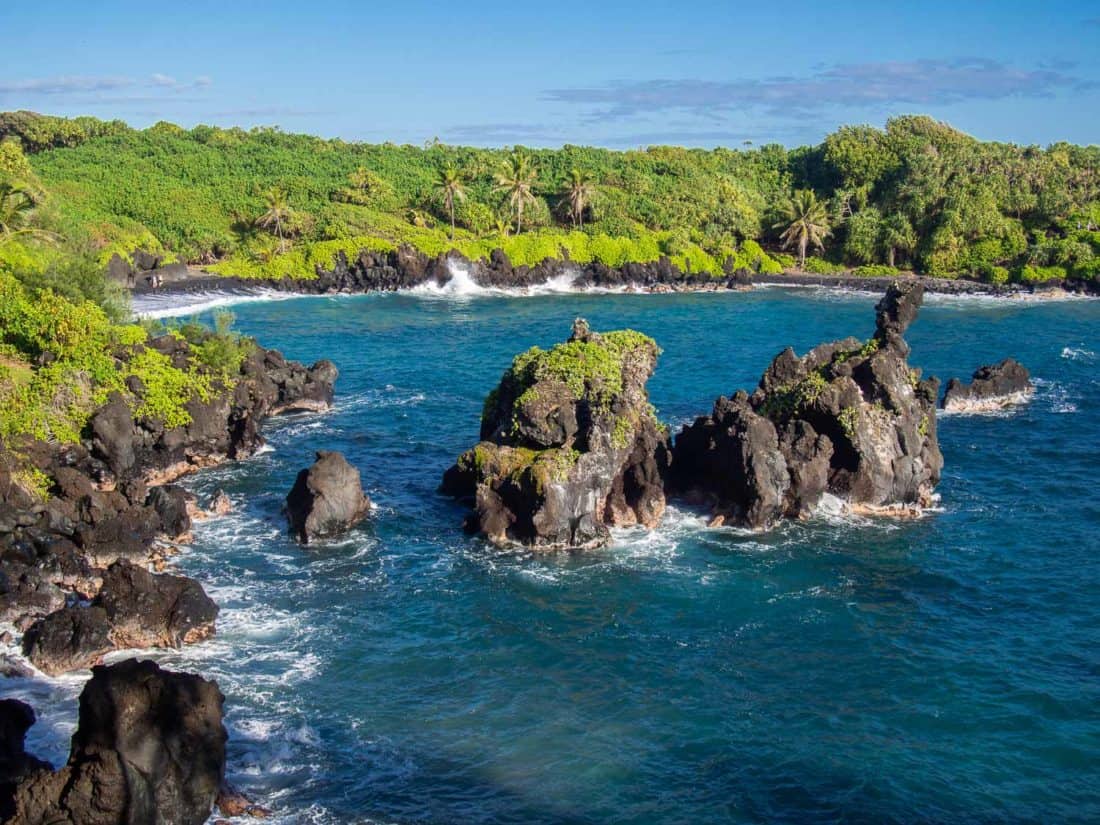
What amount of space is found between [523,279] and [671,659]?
9277 centimetres

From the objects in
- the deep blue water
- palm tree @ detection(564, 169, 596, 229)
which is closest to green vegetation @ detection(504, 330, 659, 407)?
the deep blue water

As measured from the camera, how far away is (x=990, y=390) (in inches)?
2534

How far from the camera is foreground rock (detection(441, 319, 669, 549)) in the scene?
4197 cm

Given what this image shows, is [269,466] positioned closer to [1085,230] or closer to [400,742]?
[400,742]

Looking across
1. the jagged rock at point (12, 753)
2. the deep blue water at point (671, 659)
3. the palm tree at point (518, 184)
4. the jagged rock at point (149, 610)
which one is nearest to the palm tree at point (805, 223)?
the palm tree at point (518, 184)

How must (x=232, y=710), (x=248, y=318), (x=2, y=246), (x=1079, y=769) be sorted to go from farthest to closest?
(x=248, y=318) → (x=2, y=246) → (x=232, y=710) → (x=1079, y=769)

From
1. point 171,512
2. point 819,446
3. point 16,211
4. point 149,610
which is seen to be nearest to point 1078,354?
point 819,446

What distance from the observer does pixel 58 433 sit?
47.1m

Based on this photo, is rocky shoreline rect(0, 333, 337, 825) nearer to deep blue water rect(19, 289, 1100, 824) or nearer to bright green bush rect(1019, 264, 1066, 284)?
deep blue water rect(19, 289, 1100, 824)

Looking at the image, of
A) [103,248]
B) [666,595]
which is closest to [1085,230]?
[666,595]

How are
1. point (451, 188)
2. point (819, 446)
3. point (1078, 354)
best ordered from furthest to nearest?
point (451, 188), point (1078, 354), point (819, 446)

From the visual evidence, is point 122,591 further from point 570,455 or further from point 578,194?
point 578,194

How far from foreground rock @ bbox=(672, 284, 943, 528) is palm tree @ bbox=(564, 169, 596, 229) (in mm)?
91766

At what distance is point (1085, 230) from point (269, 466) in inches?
4364
